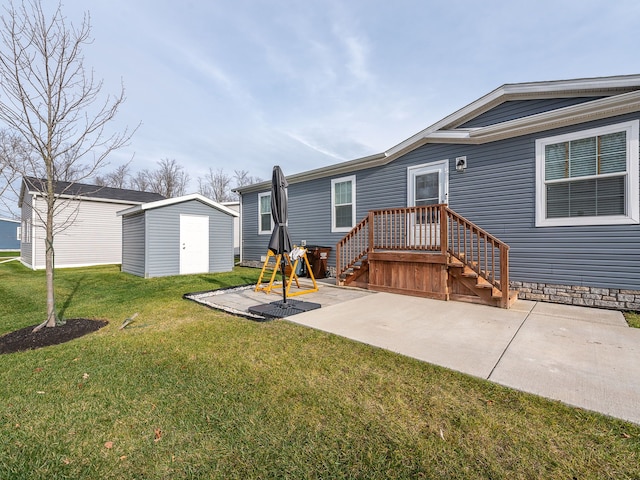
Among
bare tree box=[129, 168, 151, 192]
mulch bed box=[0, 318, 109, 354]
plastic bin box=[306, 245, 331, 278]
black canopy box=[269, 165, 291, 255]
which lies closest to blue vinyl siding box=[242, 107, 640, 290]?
plastic bin box=[306, 245, 331, 278]

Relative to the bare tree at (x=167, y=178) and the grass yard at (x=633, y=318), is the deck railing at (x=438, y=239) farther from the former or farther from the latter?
the bare tree at (x=167, y=178)

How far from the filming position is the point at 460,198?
629cm

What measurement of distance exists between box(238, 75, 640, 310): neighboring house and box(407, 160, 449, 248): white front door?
24 mm

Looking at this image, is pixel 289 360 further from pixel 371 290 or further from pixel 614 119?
pixel 614 119

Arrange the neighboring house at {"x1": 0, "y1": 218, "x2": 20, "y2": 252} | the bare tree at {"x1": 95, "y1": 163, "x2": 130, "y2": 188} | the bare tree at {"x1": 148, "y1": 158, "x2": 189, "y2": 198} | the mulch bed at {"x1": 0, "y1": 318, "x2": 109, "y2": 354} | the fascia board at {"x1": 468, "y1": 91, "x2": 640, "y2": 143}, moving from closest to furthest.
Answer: the mulch bed at {"x1": 0, "y1": 318, "x2": 109, "y2": 354} → the fascia board at {"x1": 468, "y1": 91, "x2": 640, "y2": 143} → the neighboring house at {"x1": 0, "y1": 218, "x2": 20, "y2": 252} → the bare tree at {"x1": 95, "y1": 163, "x2": 130, "y2": 188} → the bare tree at {"x1": 148, "y1": 158, "x2": 189, "y2": 198}

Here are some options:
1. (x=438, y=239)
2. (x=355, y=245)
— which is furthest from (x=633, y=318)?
(x=355, y=245)

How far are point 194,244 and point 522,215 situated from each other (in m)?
9.22

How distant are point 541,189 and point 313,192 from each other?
5.96 m

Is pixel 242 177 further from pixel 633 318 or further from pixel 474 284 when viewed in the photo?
pixel 633 318

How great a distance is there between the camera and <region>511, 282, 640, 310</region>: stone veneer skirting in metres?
4.56

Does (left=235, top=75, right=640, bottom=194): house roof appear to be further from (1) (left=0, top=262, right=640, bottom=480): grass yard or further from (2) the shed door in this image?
(2) the shed door

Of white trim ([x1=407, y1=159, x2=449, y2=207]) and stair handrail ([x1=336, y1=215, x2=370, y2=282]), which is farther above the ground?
white trim ([x1=407, y1=159, x2=449, y2=207])

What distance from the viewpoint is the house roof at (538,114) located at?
4.50m

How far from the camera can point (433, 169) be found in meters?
6.73
